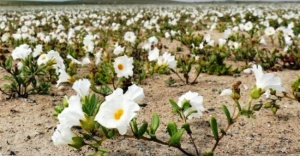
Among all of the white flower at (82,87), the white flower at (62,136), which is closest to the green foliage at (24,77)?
the white flower at (82,87)

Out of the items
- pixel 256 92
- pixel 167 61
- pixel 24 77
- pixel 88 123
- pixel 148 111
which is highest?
pixel 256 92

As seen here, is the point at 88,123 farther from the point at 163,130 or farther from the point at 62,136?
the point at 163,130

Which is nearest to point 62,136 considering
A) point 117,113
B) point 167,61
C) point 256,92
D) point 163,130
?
point 117,113

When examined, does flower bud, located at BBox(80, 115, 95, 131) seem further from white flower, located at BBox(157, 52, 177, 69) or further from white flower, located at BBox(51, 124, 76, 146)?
white flower, located at BBox(157, 52, 177, 69)

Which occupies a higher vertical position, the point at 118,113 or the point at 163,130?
the point at 118,113

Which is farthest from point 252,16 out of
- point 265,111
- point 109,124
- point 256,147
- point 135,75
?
point 109,124

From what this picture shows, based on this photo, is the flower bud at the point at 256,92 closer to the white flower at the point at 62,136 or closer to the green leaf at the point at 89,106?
the green leaf at the point at 89,106

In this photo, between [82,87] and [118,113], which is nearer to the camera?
[118,113]
